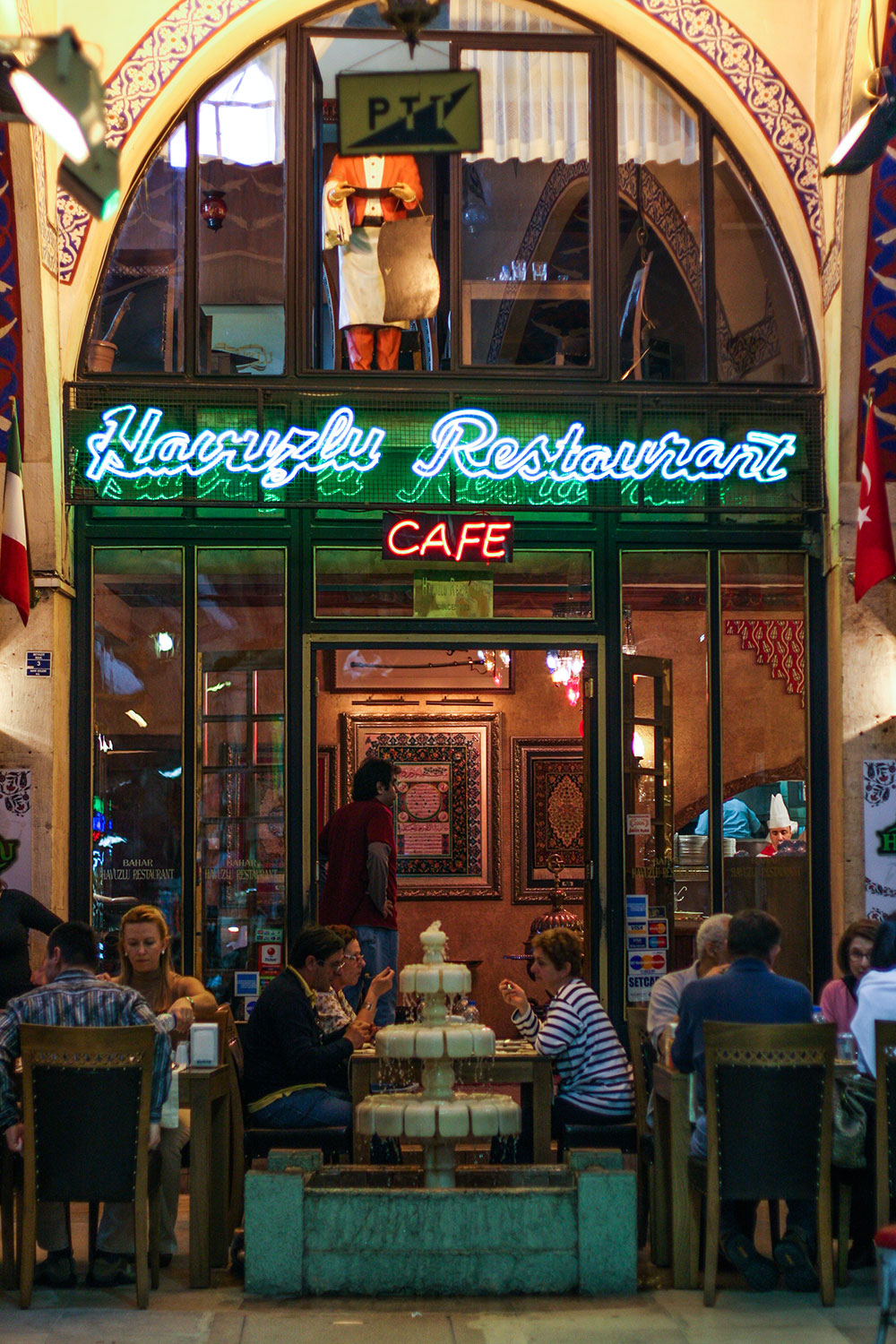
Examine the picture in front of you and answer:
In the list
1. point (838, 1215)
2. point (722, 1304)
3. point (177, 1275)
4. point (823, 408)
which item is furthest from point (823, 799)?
point (177, 1275)

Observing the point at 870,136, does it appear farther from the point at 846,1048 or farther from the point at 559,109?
the point at 846,1048

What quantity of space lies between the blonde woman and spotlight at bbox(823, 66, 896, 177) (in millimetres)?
4564

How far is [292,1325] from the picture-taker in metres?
5.27

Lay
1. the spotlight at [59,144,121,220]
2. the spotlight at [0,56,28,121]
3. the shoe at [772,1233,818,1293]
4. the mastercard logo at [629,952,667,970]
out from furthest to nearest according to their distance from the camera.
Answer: the mastercard logo at [629,952,667,970] < the shoe at [772,1233,818,1293] < the spotlight at [0,56,28,121] < the spotlight at [59,144,121,220]

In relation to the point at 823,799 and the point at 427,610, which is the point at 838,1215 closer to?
the point at 823,799

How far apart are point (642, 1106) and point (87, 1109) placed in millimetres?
Answer: 2573

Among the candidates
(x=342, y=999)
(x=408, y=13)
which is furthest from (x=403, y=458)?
(x=408, y=13)

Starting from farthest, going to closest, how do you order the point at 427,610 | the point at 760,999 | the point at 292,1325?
the point at 427,610 → the point at 760,999 → the point at 292,1325

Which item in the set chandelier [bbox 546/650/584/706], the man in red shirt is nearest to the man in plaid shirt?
the man in red shirt

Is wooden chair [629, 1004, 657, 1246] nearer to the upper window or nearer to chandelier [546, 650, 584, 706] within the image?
the upper window

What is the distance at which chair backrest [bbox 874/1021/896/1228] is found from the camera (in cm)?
568

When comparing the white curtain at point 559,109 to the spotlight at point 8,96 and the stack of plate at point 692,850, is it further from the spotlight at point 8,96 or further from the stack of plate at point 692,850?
the spotlight at point 8,96

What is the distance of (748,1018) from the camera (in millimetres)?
5836

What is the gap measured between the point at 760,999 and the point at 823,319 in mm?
5369
